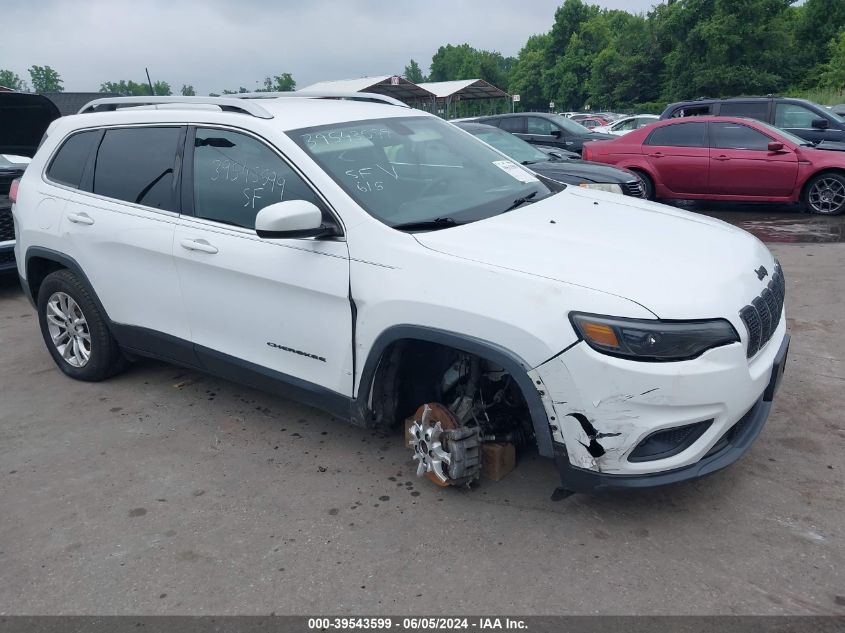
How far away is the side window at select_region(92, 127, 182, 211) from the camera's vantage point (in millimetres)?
4020

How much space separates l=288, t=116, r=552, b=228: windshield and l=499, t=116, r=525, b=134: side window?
10.7 metres

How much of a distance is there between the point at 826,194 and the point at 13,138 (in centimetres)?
1010

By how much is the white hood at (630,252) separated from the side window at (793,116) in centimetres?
987

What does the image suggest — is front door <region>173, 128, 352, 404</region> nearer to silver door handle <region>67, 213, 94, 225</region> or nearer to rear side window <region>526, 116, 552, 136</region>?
silver door handle <region>67, 213, 94, 225</region>

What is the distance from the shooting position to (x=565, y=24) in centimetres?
7794

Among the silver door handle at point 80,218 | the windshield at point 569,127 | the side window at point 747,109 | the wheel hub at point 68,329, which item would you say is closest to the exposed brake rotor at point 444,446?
the silver door handle at point 80,218

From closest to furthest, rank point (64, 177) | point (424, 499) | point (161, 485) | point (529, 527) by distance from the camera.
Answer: point (529, 527), point (424, 499), point (161, 485), point (64, 177)

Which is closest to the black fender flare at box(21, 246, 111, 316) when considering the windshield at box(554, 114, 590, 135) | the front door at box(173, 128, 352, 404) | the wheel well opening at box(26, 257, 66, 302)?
the wheel well opening at box(26, 257, 66, 302)

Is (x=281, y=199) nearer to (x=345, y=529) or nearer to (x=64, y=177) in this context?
(x=345, y=529)

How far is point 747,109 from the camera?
40.2 feet

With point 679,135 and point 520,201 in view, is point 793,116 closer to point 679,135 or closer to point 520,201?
point 679,135

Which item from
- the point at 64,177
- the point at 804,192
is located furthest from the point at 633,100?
the point at 64,177

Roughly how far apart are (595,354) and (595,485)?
55 cm

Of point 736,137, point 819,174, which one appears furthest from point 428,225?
point 819,174
